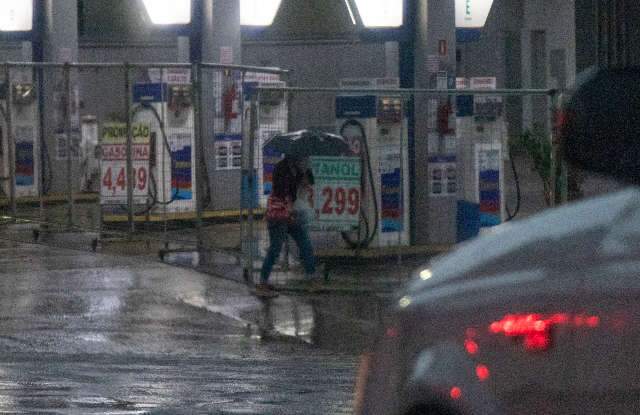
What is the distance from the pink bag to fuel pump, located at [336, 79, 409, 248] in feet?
4.89

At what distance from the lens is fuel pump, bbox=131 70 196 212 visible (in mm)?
18203

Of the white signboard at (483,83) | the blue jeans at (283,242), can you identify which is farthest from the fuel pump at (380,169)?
the white signboard at (483,83)

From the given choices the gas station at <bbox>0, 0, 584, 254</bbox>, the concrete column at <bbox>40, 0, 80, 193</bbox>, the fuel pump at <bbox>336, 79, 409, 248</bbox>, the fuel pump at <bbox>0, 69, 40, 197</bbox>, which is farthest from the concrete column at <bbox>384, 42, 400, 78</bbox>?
the fuel pump at <bbox>0, 69, 40, 197</bbox>

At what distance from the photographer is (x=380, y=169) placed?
624 inches

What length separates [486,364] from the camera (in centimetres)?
368

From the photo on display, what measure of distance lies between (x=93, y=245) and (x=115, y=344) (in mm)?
6060

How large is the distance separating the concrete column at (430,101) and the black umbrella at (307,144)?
2.12m

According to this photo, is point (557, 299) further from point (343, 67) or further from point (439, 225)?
point (343, 67)

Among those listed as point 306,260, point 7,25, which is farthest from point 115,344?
point 7,25

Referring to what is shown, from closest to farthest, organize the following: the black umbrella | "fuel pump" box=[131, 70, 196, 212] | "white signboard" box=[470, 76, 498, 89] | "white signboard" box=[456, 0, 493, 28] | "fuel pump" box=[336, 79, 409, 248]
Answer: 1. the black umbrella
2. "fuel pump" box=[336, 79, 409, 248]
3. "fuel pump" box=[131, 70, 196, 212]
4. "white signboard" box=[456, 0, 493, 28]
5. "white signboard" box=[470, 76, 498, 89]

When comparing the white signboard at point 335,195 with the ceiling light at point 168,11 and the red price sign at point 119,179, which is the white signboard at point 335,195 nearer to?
the red price sign at point 119,179

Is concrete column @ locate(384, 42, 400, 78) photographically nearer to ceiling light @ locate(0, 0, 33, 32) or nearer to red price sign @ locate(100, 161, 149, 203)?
red price sign @ locate(100, 161, 149, 203)

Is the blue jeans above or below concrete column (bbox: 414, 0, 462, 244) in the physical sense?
below

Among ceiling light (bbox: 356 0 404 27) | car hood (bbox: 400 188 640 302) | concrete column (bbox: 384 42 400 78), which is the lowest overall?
car hood (bbox: 400 188 640 302)
